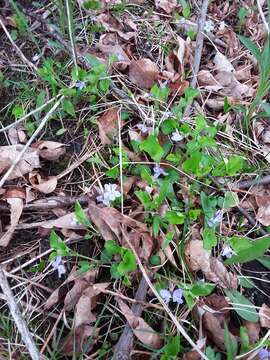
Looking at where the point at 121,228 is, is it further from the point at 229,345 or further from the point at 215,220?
the point at 229,345

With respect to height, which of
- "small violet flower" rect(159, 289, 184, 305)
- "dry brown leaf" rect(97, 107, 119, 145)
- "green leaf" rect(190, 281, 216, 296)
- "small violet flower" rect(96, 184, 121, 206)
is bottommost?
"small violet flower" rect(159, 289, 184, 305)

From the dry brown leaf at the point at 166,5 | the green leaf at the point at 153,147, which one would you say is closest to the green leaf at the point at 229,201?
the green leaf at the point at 153,147

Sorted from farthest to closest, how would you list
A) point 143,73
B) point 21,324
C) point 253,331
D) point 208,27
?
point 208,27 < point 143,73 < point 253,331 < point 21,324

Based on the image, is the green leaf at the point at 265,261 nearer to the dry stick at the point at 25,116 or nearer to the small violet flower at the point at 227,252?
the small violet flower at the point at 227,252

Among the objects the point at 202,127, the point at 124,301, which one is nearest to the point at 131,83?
the point at 202,127

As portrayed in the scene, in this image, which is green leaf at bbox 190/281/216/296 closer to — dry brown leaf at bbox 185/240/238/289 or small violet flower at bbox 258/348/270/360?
dry brown leaf at bbox 185/240/238/289

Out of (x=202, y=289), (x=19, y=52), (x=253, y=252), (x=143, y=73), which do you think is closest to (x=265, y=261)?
(x=253, y=252)

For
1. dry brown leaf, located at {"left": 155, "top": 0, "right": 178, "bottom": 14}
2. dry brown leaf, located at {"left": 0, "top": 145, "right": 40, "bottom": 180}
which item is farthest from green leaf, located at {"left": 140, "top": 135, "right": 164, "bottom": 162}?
dry brown leaf, located at {"left": 155, "top": 0, "right": 178, "bottom": 14}
